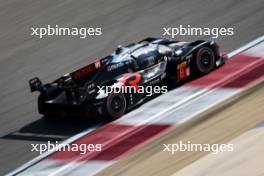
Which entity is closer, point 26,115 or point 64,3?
point 26,115

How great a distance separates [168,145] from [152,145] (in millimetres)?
258

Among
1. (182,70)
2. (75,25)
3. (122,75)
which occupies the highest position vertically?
(75,25)

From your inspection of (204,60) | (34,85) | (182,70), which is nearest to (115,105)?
(34,85)

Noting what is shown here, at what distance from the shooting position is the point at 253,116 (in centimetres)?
1048

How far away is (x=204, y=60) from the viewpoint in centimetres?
1285

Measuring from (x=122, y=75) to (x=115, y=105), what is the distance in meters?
0.61

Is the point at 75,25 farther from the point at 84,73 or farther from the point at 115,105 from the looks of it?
the point at 115,105

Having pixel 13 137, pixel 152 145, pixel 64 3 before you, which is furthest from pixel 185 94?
pixel 64 3

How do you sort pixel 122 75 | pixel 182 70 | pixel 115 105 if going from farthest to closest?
pixel 182 70
pixel 122 75
pixel 115 105

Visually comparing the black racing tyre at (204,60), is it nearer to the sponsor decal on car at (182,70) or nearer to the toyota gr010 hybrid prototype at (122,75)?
the toyota gr010 hybrid prototype at (122,75)

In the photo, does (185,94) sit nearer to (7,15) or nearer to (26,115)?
(26,115)

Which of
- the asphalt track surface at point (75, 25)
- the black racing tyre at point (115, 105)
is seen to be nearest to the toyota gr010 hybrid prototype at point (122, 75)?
the black racing tyre at point (115, 105)

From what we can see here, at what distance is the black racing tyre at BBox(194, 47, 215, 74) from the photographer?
12.7 m

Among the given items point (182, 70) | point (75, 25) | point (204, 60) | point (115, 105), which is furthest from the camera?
point (75, 25)
